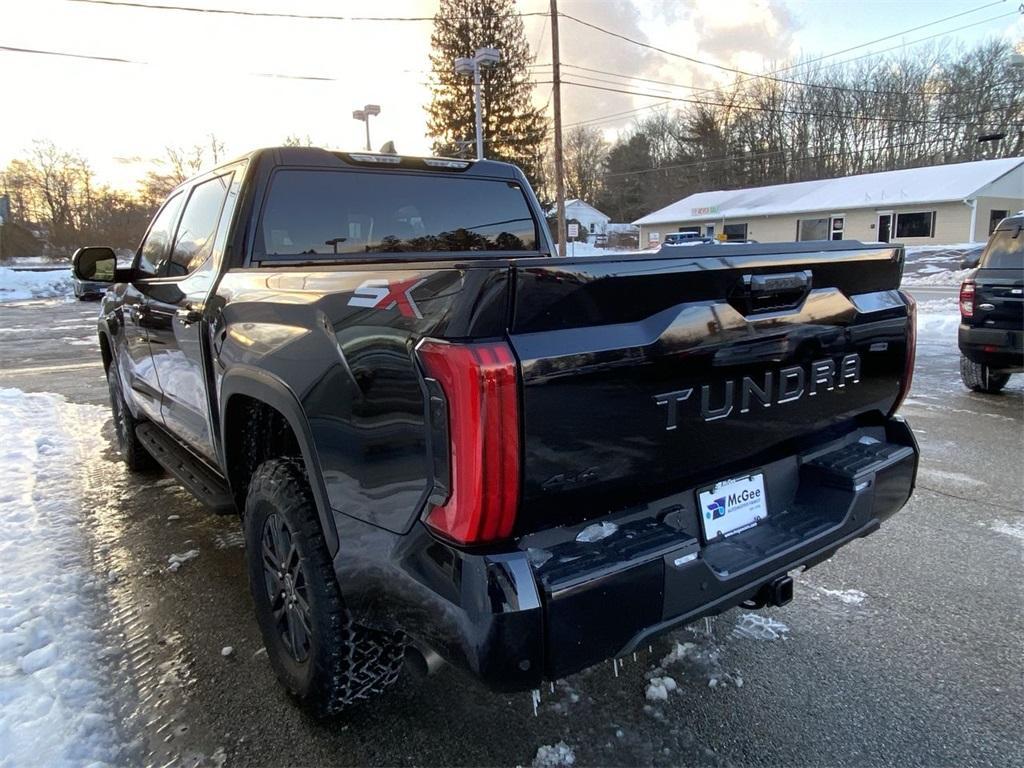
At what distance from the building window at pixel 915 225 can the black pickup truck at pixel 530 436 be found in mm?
38717

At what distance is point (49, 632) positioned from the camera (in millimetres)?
2844

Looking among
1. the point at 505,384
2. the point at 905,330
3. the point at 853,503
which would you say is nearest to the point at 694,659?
the point at 853,503

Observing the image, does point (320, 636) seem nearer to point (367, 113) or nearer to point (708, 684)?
point (708, 684)

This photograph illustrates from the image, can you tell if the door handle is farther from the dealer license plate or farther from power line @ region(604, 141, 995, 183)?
power line @ region(604, 141, 995, 183)

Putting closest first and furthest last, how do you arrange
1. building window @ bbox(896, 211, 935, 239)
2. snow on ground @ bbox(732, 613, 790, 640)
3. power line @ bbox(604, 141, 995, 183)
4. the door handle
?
snow on ground @ bbox(732, 613, 790, 640), the door handle, building window @ bbox(896, 211, 935, 239), power line @ bbox(604, 141, 995, 183)

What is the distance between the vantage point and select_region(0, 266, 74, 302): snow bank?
27406 millimetres

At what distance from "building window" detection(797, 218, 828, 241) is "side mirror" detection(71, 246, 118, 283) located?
39.1 metres

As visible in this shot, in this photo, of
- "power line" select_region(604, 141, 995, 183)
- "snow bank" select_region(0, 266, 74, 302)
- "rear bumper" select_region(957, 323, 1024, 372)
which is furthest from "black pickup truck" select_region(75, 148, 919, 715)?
"power line" select_region(604, 141, 995, 183)

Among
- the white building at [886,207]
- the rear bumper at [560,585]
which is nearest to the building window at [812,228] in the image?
the white building at [886,207]

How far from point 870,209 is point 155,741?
40.5m

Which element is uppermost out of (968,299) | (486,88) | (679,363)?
(486,88)

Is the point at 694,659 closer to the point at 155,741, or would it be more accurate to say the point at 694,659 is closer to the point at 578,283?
the point at 578,283

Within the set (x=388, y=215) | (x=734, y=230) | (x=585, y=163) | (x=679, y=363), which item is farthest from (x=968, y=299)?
(x=585, y=163)

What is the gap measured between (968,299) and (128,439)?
803cm
